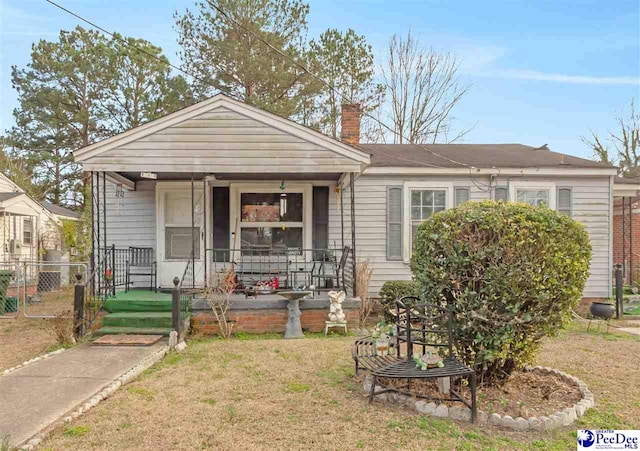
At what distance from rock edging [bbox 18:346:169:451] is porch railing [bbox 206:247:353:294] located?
2.88 meters

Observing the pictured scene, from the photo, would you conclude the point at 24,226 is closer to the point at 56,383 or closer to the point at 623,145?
the point at 56,383

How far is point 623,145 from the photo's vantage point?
911 inches

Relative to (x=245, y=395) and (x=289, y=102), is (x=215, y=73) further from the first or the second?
(x=245, y=395)

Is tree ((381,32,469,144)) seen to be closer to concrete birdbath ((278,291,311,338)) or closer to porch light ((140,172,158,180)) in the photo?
porch light ((140,172,158,180))

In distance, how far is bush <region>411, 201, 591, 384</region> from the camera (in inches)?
151

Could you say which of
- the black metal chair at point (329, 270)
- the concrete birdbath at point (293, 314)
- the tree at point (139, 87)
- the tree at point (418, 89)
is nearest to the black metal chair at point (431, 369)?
the concrete birdbath at point (293, 314)

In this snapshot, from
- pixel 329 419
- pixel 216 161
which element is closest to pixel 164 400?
pixel 329 419

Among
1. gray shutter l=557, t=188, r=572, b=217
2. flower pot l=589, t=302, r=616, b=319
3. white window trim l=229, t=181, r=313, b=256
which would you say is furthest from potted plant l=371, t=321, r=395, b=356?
gray shutter l=557, t=188, r=572, b=217

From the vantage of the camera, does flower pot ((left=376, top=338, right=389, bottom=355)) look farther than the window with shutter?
No

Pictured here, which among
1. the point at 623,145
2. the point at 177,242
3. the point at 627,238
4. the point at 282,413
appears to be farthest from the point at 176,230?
the point at 623,145

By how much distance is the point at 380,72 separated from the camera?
20.0 metres

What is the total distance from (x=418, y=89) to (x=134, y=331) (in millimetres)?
17449

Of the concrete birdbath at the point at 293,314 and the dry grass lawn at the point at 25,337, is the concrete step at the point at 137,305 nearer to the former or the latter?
the dry grass lawn at the point at 25,337

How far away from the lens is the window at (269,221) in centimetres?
920
